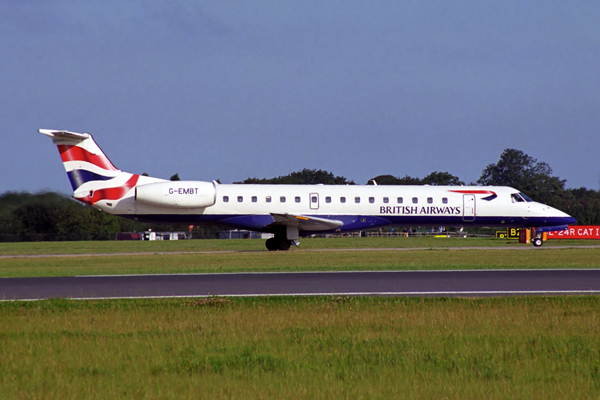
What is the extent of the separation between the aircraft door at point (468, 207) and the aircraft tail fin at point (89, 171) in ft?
54.3

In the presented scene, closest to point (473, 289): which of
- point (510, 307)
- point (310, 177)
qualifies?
point (510, 307)

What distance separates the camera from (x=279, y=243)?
3073 centimetres

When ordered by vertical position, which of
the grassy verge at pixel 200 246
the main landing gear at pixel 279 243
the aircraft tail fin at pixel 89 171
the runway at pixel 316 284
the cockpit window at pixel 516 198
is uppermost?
the aircraft tail fin at pixel 89 171

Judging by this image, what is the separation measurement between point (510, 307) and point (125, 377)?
671 cm

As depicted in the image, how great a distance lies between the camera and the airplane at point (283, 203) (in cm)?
2916

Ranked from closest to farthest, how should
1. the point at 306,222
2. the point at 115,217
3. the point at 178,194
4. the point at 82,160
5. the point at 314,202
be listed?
the point at 82,160 < the point at 178,194 < the point at 306,222 < the point at 314,202 < the point at 115,217

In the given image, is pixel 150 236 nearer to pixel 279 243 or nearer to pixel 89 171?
pixel 89 171

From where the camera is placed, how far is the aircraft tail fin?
2902 cm

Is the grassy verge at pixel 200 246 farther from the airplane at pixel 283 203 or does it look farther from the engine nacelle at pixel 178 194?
the engine nacelle at pixel 178 194

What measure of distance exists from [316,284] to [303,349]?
24.0 ft

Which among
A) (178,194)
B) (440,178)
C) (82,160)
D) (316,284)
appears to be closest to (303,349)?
(316,284)

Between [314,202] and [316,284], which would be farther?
[314,202]

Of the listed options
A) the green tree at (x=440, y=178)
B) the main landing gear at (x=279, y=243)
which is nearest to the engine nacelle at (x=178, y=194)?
the main landing gear at (x=279, y=243)

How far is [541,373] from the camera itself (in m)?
6.26
